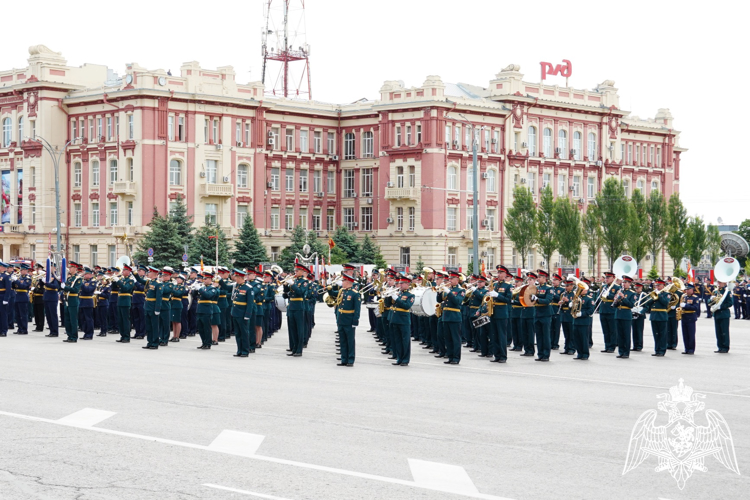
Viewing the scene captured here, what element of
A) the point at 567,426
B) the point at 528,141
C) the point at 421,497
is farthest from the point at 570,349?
the point at 528,141

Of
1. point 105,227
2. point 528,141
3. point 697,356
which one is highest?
point 528,141

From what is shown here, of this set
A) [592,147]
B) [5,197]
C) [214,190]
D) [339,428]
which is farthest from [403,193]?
[339,428]

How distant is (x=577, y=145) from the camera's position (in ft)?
247

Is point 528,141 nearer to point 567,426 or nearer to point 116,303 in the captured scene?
point 116,303

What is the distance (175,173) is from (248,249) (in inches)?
281

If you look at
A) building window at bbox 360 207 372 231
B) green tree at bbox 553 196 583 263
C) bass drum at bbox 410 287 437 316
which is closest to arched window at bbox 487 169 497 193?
A: green tree at bbox 553 196 583 263

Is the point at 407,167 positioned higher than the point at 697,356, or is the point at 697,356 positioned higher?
the point at 407,167

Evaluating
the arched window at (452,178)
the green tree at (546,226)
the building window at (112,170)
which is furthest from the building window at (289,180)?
the green tree at (546,226)

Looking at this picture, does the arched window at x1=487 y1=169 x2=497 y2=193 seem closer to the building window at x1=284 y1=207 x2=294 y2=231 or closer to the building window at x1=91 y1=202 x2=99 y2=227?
the building window at x1=284 y1=207 x2=294 y2=231

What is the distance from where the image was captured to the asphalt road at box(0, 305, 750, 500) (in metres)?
8.43

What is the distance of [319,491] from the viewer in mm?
8164

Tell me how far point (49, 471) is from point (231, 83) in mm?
58658

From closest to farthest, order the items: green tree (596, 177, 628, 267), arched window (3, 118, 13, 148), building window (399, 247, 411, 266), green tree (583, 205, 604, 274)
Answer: green tree (596, 177, 628, 267), green tree (583, 205, 604, 274), building window (399, 247, 411, 266), arched window (3, 118, 13, 148)

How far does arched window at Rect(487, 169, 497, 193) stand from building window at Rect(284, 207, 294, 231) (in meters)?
13.2
